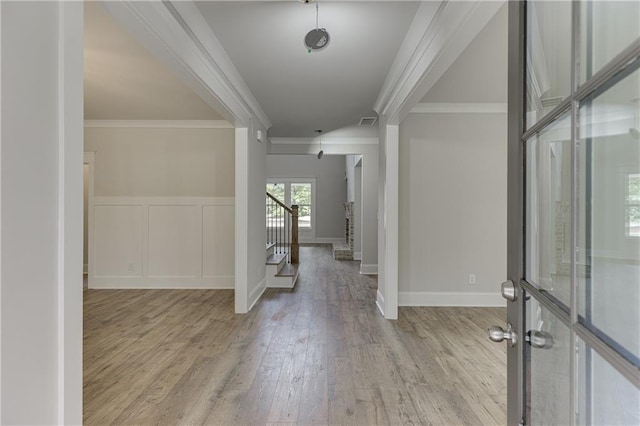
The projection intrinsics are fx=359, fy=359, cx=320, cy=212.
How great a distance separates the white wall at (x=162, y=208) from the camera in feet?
17.8

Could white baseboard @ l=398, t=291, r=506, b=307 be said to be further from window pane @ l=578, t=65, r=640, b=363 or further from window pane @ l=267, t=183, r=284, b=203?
window pane @ l=267, t=183, r=284, b=203

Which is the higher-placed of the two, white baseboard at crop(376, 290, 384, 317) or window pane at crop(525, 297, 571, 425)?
window pane at crop(525, 297, 571, 425)

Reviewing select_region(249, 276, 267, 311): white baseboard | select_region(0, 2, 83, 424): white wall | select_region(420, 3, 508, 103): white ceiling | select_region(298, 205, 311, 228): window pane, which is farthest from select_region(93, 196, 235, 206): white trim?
select_region(298, 205, 311, 228): window pane

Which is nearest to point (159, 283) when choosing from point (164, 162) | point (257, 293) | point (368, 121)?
point (257, 293)

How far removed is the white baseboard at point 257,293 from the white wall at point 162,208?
0.52 metres

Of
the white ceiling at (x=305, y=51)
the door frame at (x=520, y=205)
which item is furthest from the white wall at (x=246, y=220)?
the door frame at (x=520, y=205)

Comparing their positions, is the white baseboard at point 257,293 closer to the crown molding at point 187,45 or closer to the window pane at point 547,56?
the crown molding at point 187,45

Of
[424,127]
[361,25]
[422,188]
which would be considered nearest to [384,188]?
[422,188]

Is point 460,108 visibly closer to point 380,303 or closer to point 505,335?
point 380,303

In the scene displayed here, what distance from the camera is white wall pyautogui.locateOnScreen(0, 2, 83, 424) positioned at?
1006 mm

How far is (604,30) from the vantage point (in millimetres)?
669

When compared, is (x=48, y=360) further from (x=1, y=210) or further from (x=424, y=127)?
(x=424, y=127)

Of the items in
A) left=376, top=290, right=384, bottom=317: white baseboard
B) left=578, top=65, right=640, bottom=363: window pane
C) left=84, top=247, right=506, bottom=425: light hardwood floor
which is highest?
left=578, top=65, right=640, bottom=363: window pane

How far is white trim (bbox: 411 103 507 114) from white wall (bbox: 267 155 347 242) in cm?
715
